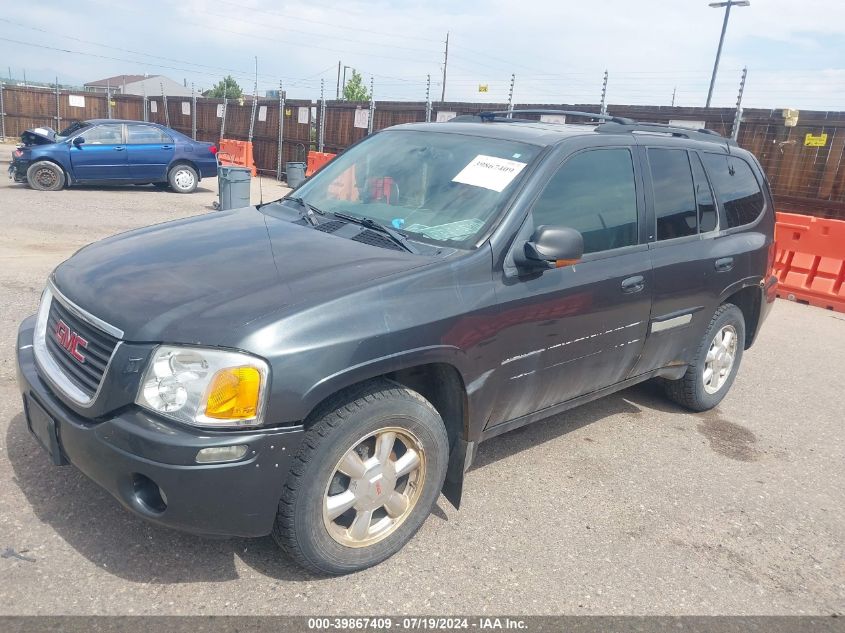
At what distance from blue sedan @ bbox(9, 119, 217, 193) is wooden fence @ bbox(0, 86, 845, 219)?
4.50 m

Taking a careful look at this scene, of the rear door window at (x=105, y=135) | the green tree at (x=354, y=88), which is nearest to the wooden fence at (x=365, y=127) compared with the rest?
the rear door window at (x=105, y=135)

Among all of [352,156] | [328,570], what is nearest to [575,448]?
[328,570]

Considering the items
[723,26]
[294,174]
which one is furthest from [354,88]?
[294,174]

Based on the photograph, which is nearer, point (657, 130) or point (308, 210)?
point (308, 210)

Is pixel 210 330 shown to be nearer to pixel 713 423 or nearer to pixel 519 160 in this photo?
pixel 519 160

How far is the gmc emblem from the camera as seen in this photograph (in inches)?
105

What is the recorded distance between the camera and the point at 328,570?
9.07ft

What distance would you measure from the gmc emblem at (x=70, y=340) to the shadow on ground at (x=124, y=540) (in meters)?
0.79

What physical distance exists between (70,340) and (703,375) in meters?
3.94

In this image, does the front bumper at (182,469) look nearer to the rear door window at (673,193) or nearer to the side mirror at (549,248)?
the side mirror at (549,248)

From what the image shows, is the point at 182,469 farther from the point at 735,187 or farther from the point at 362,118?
the point at 362,118

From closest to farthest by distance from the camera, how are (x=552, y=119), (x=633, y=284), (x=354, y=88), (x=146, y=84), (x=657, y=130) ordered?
(x=633, y=284) → (x=657, y=130) → (x=552, y=119) → (x=354, y=88) → (x=146, y=84)

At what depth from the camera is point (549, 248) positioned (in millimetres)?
3080

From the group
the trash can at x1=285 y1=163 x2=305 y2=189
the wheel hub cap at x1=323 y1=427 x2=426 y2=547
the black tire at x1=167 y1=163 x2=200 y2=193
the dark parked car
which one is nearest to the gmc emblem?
the dark parked car
